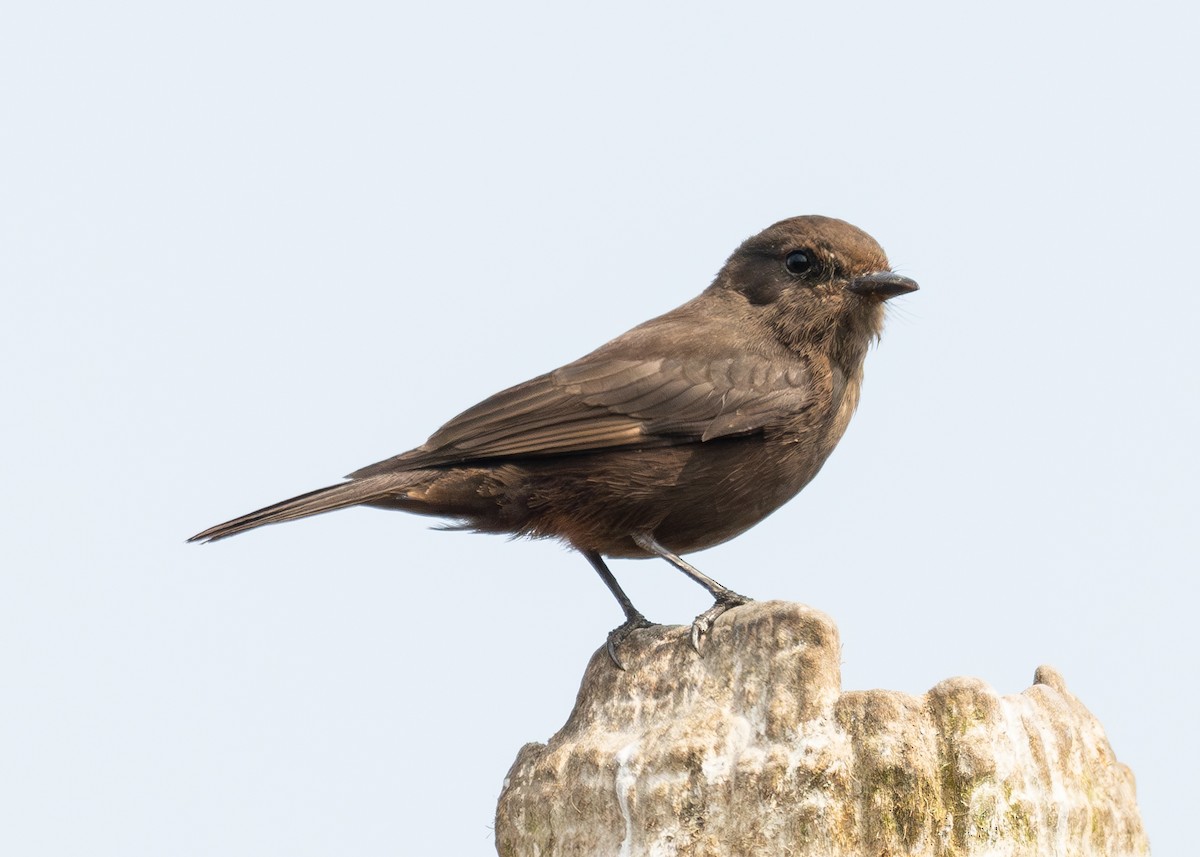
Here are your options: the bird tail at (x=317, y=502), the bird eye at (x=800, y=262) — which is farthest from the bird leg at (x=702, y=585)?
the bird eye at (x=800, y=262)

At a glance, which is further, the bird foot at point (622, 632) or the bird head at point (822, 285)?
the bird head at point (822, 285)

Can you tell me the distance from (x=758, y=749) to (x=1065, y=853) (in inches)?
41.9

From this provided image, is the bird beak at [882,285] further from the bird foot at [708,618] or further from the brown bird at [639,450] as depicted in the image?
the bird foot at [708,618]

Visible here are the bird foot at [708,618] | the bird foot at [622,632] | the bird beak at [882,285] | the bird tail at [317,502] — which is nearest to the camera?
the bird foot at [708,618]

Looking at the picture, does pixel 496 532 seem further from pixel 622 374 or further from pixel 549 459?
pixel 622 374

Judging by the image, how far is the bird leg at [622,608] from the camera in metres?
6.02

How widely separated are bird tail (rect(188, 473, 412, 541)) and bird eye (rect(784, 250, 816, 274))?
8.22 ft

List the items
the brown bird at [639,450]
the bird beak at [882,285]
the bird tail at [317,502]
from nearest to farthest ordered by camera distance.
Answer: the bird tail at [317,502]
the brown bird at [639,450]
the bird beak at [882,285]

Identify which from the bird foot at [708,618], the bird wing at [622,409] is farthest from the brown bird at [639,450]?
the bird foot at [708,618]

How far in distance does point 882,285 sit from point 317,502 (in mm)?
3184

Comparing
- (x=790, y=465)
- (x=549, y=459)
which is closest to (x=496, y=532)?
(x=549, y=459)

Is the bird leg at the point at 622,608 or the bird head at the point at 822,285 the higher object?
the bird head at the point at 822,285

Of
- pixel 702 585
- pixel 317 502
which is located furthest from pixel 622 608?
pixel 317 502

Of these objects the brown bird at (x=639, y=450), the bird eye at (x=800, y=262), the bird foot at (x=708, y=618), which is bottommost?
the bird foot at (x=708, y=618)
